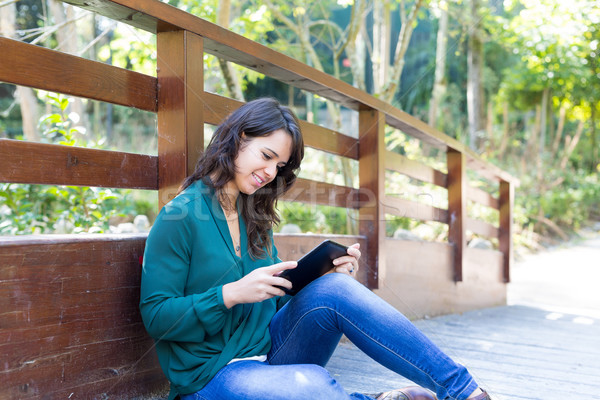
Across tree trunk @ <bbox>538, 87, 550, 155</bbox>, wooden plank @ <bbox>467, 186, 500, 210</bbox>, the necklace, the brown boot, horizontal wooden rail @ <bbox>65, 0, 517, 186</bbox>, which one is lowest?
the brown boot

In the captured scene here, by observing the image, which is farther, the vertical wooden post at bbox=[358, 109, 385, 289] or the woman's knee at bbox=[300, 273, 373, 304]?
the vertical wooden post at bbox=[358, 109, 385, 289]

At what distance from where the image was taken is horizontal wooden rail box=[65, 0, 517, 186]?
161 centimetres

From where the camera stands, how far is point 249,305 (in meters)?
1.64

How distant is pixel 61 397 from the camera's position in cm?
146

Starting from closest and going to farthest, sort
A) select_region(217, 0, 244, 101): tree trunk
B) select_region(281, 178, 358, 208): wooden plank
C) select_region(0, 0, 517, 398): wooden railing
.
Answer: select_region(0, 0, 517, 398): wooden railing
select_region(281, 178, 358, 208): wooden plank
select_region(217, 0, 244, 101): tree trunk

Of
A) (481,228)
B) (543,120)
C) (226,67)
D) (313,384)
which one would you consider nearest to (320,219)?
(481,228)

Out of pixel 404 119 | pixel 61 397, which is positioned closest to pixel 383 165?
pixel 404 119

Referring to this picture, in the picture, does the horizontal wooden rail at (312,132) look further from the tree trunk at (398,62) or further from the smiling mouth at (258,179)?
the tree trunk at (398,62)

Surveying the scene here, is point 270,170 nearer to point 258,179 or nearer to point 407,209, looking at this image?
point 258,179

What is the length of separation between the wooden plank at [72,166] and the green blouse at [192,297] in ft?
0.76

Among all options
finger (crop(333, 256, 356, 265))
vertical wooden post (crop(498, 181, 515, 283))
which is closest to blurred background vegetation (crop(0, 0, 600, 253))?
vertical wooden post (crop(498, 181, 515, 283))

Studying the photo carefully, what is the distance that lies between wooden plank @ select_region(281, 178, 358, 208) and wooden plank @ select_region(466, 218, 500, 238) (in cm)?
200

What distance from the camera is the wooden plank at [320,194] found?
2.53 m

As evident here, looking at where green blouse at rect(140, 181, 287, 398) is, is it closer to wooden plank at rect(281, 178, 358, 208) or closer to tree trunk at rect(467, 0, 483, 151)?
wooden plank at rect(281, 178, 358, 208)
